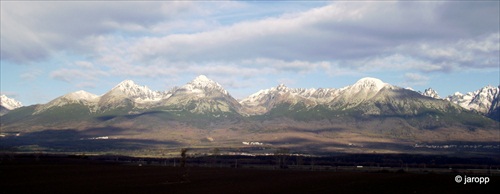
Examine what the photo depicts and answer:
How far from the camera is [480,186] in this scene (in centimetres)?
8981

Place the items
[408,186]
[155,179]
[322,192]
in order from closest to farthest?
[322,192] < [408,186] < [155,179]

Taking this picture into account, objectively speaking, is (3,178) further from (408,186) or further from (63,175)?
(408,186)

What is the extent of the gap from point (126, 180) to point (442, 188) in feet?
193

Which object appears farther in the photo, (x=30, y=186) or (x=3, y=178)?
(x=3, y=178)

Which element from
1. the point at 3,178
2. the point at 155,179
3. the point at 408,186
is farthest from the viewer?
the point at 155,179

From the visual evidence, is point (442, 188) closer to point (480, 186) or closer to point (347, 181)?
point (480, 186)

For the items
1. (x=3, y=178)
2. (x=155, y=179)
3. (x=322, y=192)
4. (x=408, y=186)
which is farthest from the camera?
(x=155, y=179)

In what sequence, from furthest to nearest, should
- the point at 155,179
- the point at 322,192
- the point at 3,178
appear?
1. the point at 155,179
2. the point at 3,178
3. the point at 322,192

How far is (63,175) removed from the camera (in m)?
113

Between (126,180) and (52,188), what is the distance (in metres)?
21.3

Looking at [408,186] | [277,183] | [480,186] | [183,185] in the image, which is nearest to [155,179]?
[183,185]

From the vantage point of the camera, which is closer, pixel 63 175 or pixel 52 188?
pixel 52 188

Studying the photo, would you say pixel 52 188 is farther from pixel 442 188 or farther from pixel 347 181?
pixel 442 188

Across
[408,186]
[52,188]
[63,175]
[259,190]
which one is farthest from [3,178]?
[408,186]
